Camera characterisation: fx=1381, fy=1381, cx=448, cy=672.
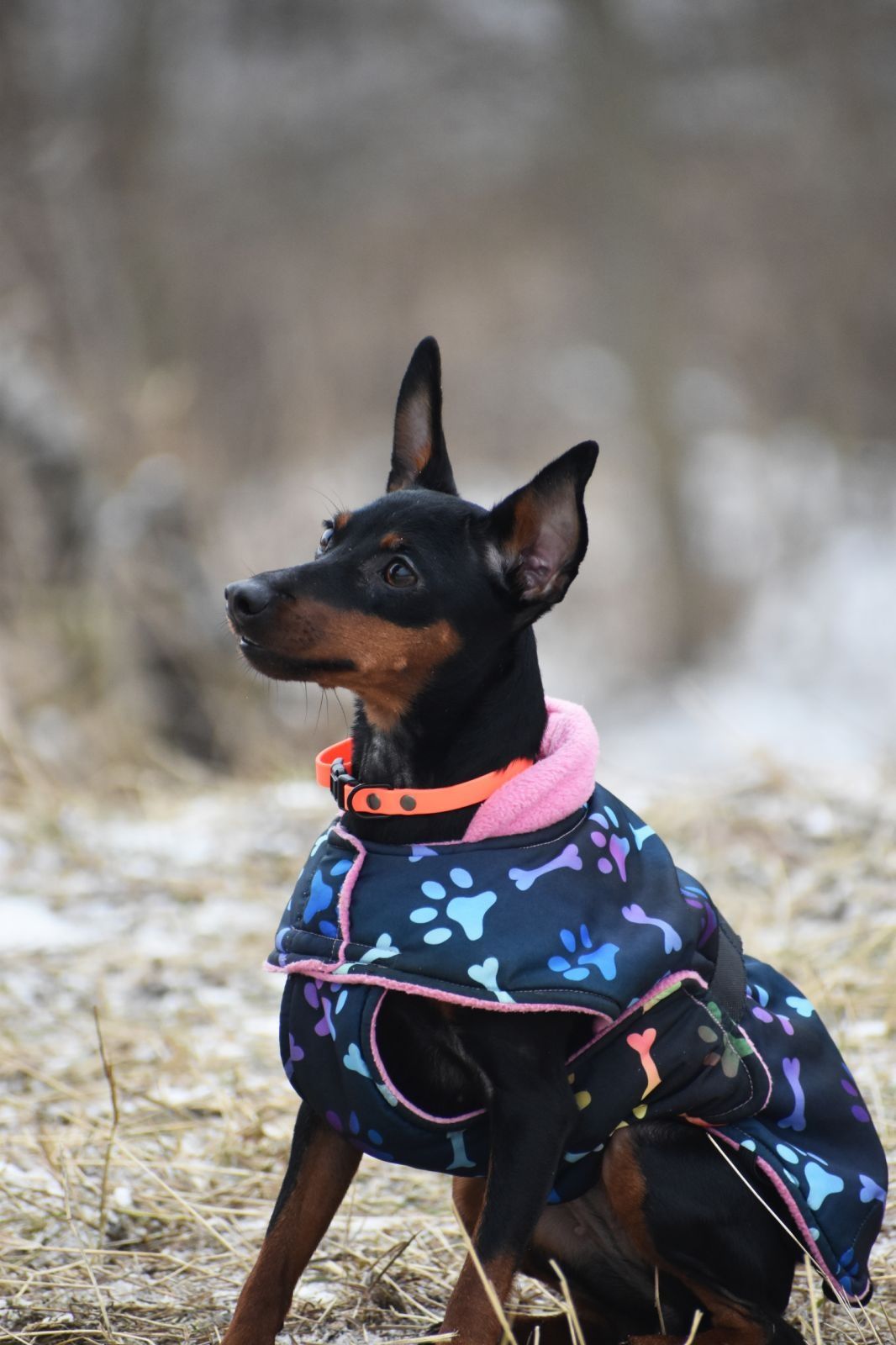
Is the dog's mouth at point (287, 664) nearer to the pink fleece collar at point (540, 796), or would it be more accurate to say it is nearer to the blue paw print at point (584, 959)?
the pink fleece collar at point (540, 796)

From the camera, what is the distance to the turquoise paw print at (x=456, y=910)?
2.04 m

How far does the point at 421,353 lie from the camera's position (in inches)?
102

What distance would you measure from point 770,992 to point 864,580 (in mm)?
10944

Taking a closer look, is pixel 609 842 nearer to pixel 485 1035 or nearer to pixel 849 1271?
pixel 485 1035

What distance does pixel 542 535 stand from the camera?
2.38 m

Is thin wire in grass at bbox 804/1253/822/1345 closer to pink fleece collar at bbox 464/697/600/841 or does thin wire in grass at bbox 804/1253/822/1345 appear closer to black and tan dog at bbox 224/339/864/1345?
black and tan dog at bbox 224/339/864/1345

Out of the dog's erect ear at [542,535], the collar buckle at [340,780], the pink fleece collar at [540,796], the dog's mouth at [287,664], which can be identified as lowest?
the collar buckle at [340,780]

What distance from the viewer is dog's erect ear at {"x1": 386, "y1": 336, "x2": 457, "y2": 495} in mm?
2590

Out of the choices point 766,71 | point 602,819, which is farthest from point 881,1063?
point 766,71

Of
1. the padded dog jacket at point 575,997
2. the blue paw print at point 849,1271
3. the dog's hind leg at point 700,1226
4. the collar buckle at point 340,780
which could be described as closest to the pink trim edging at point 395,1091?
the padded dog jacket at point 575,997

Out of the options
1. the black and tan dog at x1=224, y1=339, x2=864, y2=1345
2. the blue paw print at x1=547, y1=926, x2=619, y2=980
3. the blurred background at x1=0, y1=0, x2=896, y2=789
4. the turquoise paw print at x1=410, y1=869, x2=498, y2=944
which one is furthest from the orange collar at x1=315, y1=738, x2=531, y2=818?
the blurred background at x1=0, y1=0, x2=896, y2=789

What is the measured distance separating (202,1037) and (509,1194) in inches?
79.9

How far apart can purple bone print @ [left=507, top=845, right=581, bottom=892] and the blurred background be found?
5.78 metres

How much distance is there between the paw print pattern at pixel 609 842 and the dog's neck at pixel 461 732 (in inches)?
6.3
